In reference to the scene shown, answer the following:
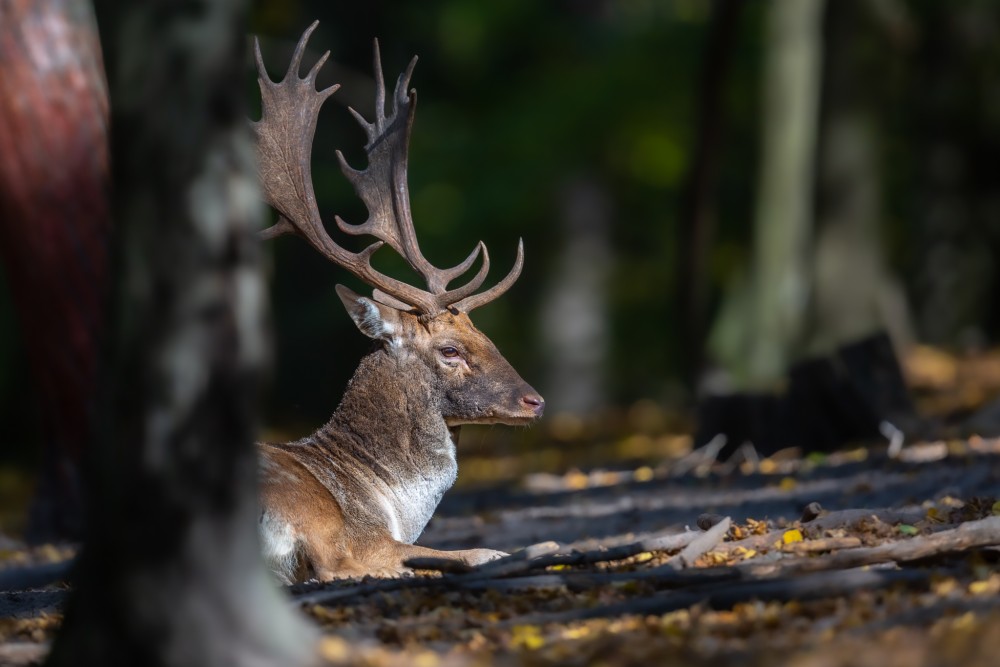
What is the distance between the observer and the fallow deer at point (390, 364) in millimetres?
6969

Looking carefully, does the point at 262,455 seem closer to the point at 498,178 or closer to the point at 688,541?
the point at 688,541

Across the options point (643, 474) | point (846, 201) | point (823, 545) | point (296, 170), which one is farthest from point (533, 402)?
point (846, 201)

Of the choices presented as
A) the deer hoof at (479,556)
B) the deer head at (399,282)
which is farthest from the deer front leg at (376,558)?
the deer head at (399,282)

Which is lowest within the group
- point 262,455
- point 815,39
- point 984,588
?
point 984,588

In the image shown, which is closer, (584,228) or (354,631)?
(354,631)

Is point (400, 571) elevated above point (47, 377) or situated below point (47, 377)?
below

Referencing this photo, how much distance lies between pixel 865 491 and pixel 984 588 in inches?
137

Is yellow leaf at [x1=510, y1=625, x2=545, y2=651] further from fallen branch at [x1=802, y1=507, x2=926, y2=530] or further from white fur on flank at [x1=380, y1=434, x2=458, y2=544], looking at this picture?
white fur on flank at [x1=380, y1=434, x2=458, y2=544]

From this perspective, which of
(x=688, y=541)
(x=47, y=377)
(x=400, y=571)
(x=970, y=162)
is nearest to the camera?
(x=688, y=541)

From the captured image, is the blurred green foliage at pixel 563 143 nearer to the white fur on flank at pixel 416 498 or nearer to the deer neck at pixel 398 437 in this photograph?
the deer neck at pixel 398 437

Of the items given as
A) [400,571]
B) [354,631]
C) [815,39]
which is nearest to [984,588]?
[354,631]

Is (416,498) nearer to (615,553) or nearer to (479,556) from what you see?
(479,556)

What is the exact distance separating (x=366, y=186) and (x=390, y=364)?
0.99 meters

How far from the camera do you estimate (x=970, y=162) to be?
59.2 ft
